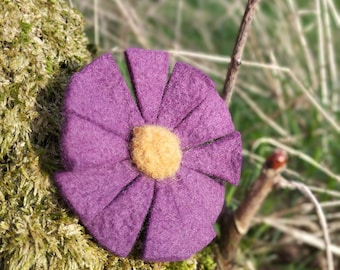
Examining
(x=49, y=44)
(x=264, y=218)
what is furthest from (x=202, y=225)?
(x=264, y=218)

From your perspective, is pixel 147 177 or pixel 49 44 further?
pixel 49 44

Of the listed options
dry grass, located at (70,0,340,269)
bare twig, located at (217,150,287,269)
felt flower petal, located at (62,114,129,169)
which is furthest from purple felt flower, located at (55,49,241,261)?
dry grass, located at (70,0,340,269)

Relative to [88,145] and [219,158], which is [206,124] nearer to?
[219,158]

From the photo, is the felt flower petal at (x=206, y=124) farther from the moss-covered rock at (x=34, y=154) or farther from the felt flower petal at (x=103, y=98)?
the moss-covered rock at (x=34, y=154)

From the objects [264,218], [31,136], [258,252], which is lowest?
[258,252]

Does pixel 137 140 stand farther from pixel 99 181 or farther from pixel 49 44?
pixel 49 44

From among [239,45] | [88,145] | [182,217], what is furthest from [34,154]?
Result: [239,45]
